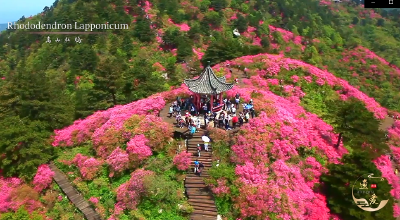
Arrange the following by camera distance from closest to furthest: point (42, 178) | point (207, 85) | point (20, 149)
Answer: point (42, 178) → point (20, 149) → point (207, 85)

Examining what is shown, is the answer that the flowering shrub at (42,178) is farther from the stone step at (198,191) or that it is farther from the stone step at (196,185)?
the stone step at (198,191)

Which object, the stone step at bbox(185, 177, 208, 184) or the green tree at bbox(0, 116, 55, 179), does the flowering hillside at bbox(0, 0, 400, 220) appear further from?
the stone step at bbox(185, 177, 208, 184)

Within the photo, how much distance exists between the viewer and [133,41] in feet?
198

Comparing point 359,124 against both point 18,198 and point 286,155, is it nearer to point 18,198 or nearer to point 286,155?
point 286,155

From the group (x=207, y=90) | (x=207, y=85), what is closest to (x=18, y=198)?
(x=207, y=90)

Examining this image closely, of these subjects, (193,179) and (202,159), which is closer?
(193,179)

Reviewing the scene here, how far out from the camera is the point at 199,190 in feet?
65.8

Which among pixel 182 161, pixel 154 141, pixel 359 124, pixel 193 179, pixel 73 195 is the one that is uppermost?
pixel 359 124

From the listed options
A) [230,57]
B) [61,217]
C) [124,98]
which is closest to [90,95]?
[124,98]

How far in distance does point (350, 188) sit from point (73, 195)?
1976 cm

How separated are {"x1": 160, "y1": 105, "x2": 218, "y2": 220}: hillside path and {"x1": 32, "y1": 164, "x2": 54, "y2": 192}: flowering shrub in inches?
462

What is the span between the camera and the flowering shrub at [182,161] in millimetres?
21312

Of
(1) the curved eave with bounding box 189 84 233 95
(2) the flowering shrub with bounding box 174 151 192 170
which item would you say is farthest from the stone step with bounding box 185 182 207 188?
(1) the curved eave with bounding box 189 84 233 95

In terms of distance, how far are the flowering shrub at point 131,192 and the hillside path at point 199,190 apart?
10.7 feet
